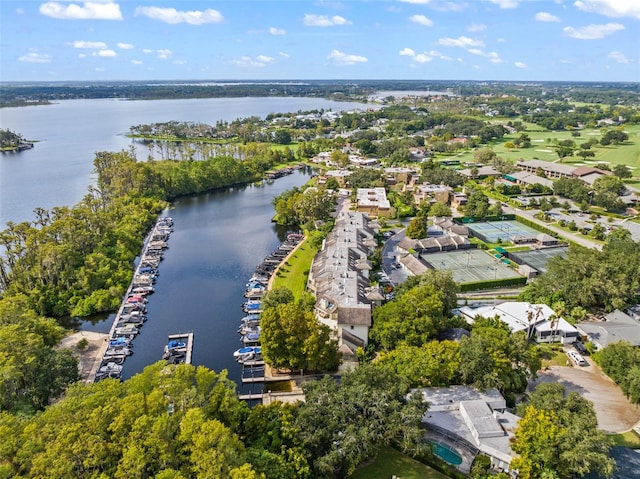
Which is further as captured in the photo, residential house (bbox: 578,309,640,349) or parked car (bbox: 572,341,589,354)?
parked car (bbox: 572,341,589,354)

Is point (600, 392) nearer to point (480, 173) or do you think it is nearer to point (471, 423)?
point (471, 423)

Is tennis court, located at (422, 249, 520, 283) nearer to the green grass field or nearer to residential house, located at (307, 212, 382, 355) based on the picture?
residential house, located at (307, 212, 382, 355)

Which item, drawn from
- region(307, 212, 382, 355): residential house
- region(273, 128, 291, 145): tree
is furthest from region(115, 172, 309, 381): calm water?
region(273, 128, 291, 145): tree

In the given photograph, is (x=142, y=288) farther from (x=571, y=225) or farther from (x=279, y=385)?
(x=571, y=225)

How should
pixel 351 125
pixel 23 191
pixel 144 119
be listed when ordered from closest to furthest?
pixel 23 191, pixel 351 125, pixel 144 119

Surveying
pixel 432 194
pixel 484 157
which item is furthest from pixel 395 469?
pixel 484 157

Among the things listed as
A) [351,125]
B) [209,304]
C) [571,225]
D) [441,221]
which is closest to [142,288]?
[209,304]

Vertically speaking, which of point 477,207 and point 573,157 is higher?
point 573,157
